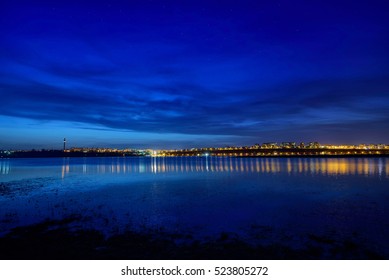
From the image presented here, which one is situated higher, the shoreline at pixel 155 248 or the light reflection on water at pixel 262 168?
the shoreline at pixel 155 248

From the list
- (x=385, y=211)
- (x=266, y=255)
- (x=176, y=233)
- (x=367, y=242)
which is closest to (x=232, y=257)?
(x=266, y=255)

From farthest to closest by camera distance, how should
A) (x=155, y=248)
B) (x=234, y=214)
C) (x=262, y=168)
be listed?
(x=262, y=168) → (x=234, y=214) → (x=155, y=248)

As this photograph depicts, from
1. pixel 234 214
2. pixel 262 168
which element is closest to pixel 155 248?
pixel 234 214

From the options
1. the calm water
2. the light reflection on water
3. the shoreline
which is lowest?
the light reflection on water

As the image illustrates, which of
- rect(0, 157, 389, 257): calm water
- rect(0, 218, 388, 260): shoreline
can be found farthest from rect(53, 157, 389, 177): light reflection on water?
rect(0, 218, 388, 260): shoreline

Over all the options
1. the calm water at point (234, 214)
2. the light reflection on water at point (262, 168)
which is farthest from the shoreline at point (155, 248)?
the light reflection on water at point (262, 168)

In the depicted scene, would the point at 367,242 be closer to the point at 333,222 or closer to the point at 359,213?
the point at 333,222

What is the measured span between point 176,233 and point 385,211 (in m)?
15.3

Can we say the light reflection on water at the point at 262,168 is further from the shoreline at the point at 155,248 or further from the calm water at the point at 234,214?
the shoreline at the point at 155,248

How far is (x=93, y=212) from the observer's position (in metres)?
21.4

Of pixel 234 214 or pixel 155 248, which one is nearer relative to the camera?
pixel 155 248

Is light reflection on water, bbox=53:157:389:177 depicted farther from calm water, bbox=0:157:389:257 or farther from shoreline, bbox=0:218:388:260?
shoreline, bbox=0:218:388:260

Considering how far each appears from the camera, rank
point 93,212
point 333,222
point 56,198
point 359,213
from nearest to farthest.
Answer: point 333,222 < point 359,213 < point 93,212 < point 56,198

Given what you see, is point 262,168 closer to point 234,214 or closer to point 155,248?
point 234,214
